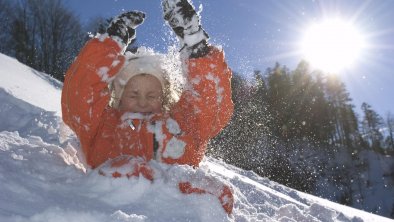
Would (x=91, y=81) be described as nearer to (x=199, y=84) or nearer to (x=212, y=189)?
(x=199, y=84)

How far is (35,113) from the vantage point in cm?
480

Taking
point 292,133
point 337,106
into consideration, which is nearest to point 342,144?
point 337,106

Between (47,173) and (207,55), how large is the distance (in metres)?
1.38

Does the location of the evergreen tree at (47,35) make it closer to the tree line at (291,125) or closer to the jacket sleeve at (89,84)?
the tree line at (291,125)

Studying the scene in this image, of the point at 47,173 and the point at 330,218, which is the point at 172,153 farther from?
the point at 330,218

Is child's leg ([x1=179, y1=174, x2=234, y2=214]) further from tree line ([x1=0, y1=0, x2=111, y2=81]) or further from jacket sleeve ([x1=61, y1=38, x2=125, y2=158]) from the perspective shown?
tree line ([x1=0, y1=0, x2=111, y2=81])

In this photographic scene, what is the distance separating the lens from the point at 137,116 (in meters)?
3.22

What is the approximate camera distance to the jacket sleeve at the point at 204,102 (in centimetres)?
324

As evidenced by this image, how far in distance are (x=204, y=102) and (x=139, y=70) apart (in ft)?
1.81

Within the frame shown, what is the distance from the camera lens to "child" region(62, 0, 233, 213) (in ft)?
9.86

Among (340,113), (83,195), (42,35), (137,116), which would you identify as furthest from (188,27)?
(340,113)

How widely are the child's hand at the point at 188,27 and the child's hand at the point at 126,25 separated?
0.23m

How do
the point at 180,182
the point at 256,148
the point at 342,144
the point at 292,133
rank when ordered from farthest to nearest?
1. the point at 342,144
2. the point at 292,133
3. the point at 256,148
4. the point at 180,182

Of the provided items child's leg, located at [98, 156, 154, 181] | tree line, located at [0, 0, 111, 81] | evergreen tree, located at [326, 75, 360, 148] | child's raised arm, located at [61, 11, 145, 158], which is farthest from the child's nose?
evergreen tree, located at [326, 75, 360, 148]
